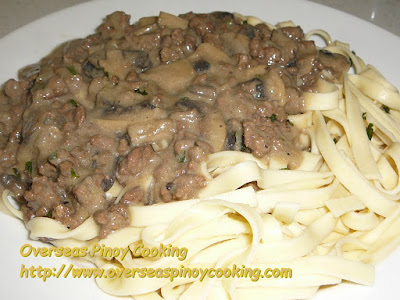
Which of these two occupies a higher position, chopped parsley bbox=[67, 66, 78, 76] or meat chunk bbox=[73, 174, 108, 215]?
chopped parsley bbox=[67, 66, 78, 76]

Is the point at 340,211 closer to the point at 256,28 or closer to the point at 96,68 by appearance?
the point at 256,28

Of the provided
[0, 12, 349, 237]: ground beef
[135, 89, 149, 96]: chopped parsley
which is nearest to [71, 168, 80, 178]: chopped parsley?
[0, 12, 349, 237]: ground beef

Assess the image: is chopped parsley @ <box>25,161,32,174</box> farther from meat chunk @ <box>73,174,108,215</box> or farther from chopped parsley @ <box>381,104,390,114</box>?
chopped parsley @ <box>381,104,390,114</box>

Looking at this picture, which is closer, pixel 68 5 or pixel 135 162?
pixel 135 162

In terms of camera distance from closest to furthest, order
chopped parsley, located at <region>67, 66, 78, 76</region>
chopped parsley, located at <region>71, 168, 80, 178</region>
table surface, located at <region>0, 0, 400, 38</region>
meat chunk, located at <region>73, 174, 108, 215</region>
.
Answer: meat chunk, located at <region>73, 174, 108, 215</region>
chopped parsley, located at <region>71, 168, 80, 178</region>
chopped parsley, located at <region>67, 66, 78, 76</region>
table surface, located at <region>0, 0, 400, 38</region>

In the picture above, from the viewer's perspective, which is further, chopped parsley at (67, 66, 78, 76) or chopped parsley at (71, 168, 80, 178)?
chopped parsley at (67, 66, 78, 76)

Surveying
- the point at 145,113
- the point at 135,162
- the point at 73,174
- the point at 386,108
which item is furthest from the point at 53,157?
the point at 386,108

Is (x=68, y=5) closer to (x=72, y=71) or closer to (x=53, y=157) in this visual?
(x=72, y=71)

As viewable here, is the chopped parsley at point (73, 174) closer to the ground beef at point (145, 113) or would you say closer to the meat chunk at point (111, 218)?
the ground beef at point (145, 113)

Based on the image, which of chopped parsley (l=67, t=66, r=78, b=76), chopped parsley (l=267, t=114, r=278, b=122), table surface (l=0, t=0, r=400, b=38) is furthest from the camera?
table surface (l=0, t=0, r=400, b=38)
